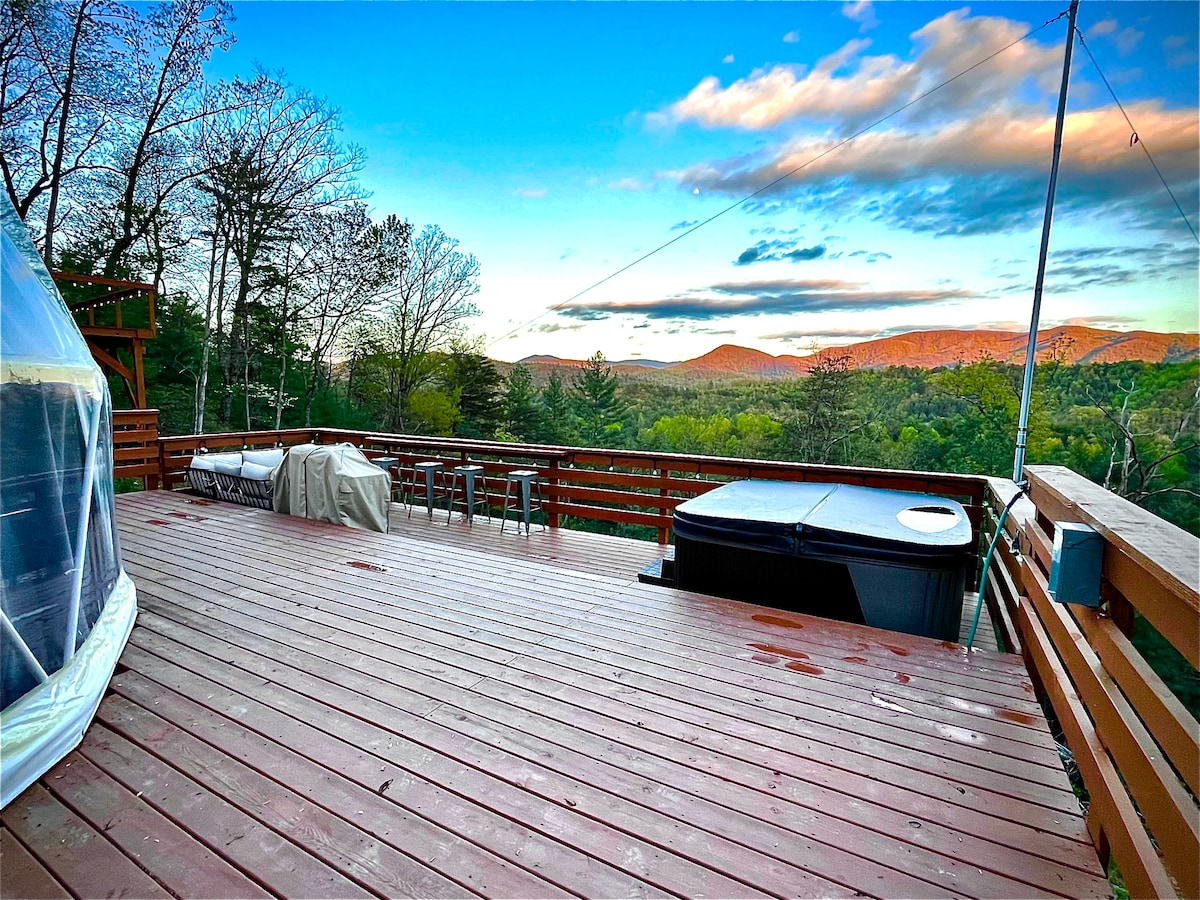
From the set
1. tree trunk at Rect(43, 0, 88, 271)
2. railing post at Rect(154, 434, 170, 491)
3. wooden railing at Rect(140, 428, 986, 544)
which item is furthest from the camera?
tree trunk at Rect(43, 0, 88, 271)

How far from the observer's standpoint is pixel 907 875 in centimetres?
125

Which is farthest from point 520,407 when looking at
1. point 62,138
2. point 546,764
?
point 546,764

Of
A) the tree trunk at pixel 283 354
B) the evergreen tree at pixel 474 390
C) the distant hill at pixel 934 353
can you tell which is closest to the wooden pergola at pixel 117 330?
the tree trunk at pixel 283 354

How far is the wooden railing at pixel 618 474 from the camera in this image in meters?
3.96

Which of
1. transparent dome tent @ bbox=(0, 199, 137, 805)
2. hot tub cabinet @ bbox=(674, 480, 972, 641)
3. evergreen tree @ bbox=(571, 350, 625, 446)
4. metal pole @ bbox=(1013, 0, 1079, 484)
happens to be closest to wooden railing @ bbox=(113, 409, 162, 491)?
transparent dome tent @ bbox=(0, 199, 137, 805)

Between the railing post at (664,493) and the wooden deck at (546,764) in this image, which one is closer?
the wooden deck at (546,764)

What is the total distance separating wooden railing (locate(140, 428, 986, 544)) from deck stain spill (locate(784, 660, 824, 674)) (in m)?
2.14

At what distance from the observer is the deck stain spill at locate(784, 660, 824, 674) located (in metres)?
2.26

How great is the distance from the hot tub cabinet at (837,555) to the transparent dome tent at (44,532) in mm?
2640

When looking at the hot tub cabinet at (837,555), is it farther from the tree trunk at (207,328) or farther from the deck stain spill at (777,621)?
the tree trunk at (207,328)

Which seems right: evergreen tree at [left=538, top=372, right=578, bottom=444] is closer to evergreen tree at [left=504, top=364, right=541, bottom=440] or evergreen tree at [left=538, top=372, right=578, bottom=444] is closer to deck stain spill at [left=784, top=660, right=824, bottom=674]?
evergreen tree at [left=504, top=364, right=541, bottom=440]

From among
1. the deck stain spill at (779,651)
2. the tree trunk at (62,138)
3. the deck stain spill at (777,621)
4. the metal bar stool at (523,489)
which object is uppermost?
the tree trunk at (62,138)

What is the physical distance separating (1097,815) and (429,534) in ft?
15.5

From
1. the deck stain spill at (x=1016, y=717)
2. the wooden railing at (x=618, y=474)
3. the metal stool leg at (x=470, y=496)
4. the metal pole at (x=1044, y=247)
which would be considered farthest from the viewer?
the metal stool leg at (x=470, y=496)
